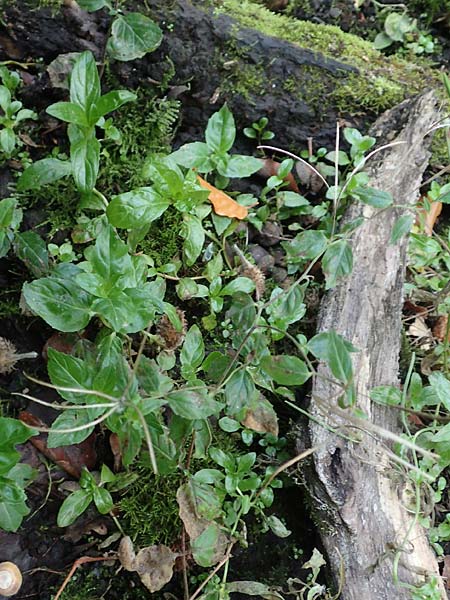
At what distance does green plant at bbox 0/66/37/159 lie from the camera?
7.36 feet

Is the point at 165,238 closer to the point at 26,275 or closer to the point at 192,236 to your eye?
the point at 192,236

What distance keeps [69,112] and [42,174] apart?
0.25m

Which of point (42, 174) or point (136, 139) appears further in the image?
point (136, 139)

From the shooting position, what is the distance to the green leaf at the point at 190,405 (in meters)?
1.75

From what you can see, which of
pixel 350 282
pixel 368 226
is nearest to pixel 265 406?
pixel 350 282

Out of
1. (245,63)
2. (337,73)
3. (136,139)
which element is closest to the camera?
(136,139)

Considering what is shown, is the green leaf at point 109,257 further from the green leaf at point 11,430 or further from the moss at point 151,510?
the moss at point 151,510

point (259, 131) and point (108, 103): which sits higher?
point (108, 103)

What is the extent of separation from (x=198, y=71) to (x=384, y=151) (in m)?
0.90

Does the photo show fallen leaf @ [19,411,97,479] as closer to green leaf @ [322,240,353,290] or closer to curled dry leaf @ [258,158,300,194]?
green leaf @ [322,240,353,290]

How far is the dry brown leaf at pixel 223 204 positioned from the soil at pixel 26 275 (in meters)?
0.19

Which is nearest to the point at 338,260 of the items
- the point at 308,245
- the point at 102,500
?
the point at 308,245

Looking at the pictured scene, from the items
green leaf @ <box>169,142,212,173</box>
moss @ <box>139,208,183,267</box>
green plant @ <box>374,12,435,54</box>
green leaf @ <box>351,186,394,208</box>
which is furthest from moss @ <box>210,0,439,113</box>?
moss @ <box>139,208,183,267</box>

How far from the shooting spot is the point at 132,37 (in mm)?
2256
